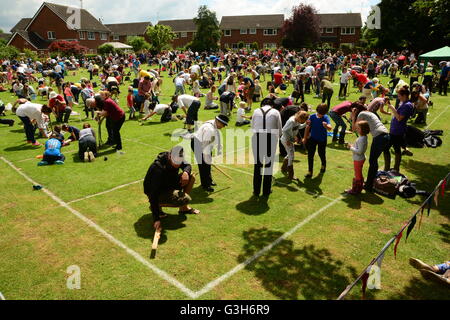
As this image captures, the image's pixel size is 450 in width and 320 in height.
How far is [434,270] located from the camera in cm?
500

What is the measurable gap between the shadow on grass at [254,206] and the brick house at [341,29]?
72437 millimetres

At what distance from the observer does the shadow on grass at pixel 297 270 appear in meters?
4.77

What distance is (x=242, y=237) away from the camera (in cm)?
616

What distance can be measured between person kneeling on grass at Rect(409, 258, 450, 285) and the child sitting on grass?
294 cm

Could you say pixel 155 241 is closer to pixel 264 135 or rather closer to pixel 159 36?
pixel 264 135

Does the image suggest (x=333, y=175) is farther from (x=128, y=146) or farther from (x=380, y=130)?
(x=128, y=146)

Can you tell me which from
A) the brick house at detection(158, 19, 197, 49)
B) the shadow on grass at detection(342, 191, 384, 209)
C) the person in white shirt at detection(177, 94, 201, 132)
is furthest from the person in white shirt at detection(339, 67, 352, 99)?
the brick house at detection(158, 19, 197, 49)

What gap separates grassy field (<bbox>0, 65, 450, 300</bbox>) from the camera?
4859mm

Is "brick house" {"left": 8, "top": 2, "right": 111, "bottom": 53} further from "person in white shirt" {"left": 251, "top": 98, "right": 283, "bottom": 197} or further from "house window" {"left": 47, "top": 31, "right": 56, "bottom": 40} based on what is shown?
"person in white shirt" {"left": 251, "top": 98, "right": 283, "bottom": 197}

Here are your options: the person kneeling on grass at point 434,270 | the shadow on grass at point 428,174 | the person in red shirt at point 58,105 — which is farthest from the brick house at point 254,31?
the person kneeling on grass at point 434,270

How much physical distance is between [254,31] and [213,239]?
3052 inches

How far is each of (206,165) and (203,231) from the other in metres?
2.02

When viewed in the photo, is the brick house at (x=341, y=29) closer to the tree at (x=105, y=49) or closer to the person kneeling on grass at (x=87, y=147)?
the tree at (x=105, y=49)
